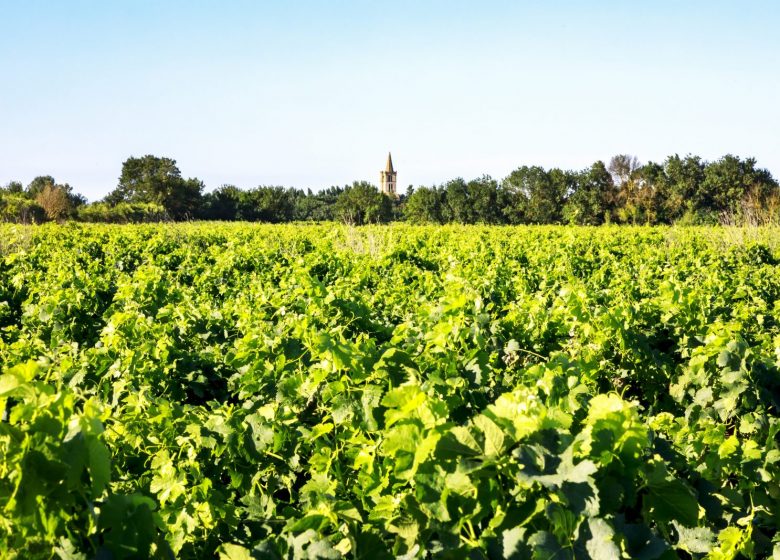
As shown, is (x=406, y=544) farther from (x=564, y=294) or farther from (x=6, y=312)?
(x=6, y=312)

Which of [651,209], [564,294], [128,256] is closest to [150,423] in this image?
[564,294]

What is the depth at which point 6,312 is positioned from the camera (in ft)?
21.1

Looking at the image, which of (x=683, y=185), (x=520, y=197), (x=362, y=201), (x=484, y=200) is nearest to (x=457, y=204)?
(x=484, y=200)

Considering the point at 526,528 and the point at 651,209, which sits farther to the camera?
the point at 651,209

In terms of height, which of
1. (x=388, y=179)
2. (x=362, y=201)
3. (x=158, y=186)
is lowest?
(x=362, y=201)

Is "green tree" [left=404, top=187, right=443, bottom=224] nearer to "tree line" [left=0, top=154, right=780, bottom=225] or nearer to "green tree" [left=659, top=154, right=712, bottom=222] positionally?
"tree line" [left=0, top=154, right=780, bottom=225]

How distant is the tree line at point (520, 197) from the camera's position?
53281mm

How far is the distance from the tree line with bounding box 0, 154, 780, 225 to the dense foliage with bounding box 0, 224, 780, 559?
4571 cm

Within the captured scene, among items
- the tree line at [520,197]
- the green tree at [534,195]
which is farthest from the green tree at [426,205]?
the green tree at [534,195]

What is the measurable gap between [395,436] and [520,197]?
202ft

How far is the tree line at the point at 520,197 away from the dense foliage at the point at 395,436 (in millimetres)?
45709

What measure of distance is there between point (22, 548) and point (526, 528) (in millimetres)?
1141

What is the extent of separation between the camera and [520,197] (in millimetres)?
61438

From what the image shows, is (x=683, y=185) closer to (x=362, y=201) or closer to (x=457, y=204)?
(x=457, y=204)
